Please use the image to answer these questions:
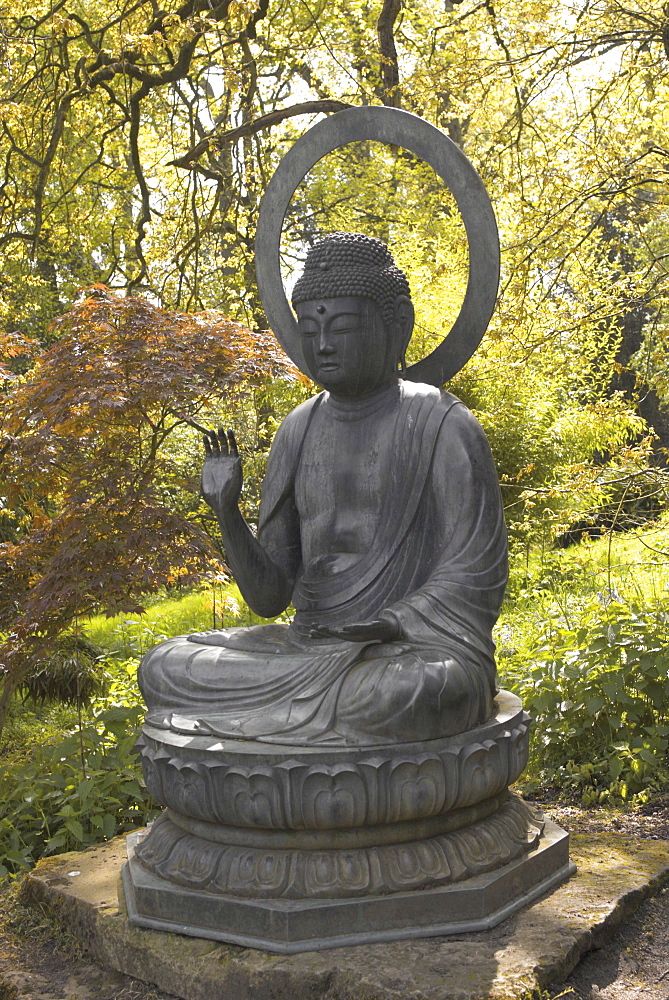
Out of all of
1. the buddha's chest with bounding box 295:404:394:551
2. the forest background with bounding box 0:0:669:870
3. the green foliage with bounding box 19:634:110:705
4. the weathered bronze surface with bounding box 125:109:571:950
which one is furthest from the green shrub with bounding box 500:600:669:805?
the green foliage with bounding box 19:634:110:705

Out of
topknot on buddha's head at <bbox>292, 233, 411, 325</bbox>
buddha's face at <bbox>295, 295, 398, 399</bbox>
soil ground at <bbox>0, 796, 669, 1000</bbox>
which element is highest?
topknot on buddha's head at <bbox>292, 233, 411, 325</bbox>

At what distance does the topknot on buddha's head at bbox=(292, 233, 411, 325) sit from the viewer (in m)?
3.30

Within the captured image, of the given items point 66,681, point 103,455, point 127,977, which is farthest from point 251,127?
point 127,977

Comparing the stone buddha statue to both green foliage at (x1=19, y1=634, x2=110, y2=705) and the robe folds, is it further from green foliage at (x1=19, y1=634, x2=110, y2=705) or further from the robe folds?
green foliage at (x1=19, y1=634, x2=110, y2=705)

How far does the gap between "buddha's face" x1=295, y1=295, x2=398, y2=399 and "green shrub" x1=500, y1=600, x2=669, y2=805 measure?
2021mm

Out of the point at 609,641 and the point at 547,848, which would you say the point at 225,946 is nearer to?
the point at 547,848

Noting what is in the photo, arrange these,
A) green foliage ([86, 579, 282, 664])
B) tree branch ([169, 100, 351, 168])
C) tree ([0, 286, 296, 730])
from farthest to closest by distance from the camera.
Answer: tree branch ([169, 100, 351, 168]), green foliage ([86, 579, 282, 664]), tree ([0, 286, 296, 730])

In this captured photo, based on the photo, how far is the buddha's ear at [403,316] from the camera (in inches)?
137

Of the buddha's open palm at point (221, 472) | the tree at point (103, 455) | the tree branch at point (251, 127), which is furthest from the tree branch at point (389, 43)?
the buddha's open palm at point (221, 472)

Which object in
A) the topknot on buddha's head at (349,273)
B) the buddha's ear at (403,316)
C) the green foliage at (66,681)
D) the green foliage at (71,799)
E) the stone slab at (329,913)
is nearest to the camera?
the stone slab at (329,913)

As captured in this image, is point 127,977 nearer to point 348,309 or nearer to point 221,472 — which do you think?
point 221,472

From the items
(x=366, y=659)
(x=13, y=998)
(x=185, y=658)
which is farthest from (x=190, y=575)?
(x=13, y=998)

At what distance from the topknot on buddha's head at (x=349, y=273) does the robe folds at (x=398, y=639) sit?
0.38m

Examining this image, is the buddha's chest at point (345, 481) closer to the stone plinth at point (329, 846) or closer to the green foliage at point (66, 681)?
the stone plinth at point (329, 846)
